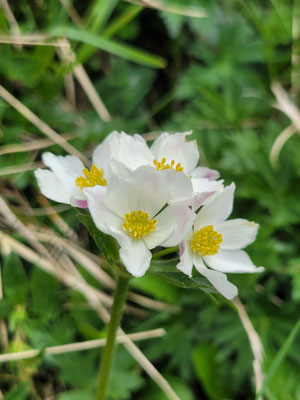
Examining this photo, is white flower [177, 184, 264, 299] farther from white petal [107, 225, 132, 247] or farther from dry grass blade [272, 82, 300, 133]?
dry grass blade [272, 82, 300, 133]

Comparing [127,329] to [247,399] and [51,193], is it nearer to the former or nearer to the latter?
[247,399]

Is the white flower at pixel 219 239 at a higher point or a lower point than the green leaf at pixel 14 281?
higher

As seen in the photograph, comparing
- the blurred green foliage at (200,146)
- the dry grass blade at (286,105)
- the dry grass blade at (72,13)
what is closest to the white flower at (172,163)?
the blurred green foliage at (200,146)

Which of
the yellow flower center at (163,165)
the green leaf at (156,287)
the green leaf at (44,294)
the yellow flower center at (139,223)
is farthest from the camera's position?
the green leaf at (156,287)

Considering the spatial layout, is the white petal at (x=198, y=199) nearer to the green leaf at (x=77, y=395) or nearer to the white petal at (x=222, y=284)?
the white petal at (x=222, y=284)

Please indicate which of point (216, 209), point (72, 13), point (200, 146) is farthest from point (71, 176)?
point (72, 13)

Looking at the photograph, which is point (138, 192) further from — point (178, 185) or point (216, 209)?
point (216, 209)

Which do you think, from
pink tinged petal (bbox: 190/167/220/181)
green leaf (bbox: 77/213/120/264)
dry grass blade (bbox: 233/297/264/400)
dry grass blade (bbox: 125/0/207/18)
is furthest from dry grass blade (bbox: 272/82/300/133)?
green leaf (bbox: 77/213/120/264)

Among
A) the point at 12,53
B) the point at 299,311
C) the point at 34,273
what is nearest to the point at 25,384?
the point at 34,273
